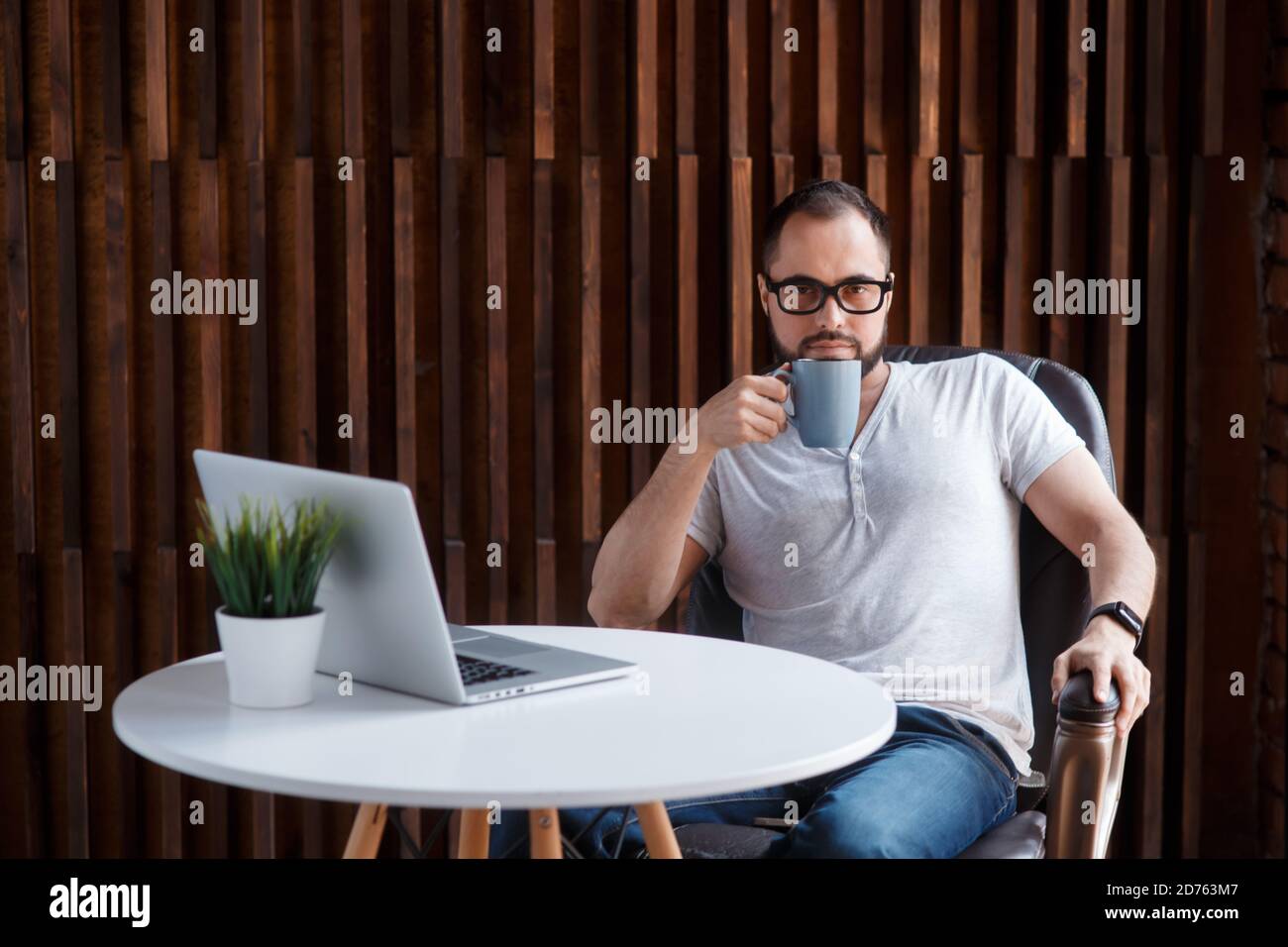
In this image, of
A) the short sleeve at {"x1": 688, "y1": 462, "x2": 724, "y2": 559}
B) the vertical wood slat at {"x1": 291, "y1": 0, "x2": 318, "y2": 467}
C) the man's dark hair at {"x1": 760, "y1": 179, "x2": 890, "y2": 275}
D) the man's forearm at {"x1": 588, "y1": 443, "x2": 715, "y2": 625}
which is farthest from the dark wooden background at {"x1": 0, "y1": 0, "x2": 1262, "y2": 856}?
the man's forearm at {"x1": 588, "y1": 443, "x2": 715, "y2": 625}

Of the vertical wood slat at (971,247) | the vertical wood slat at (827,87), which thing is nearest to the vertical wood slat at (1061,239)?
the vertical wood slat at (971,247)

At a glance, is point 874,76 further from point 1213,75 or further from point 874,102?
point 1213,75

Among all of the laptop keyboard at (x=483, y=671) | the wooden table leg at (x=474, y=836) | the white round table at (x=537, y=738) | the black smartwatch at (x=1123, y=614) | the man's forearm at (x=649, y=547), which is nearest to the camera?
the white round table at (x=537, y=738)

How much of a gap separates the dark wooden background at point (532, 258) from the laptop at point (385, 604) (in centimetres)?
134

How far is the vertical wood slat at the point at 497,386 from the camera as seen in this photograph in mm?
2889

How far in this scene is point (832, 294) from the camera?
2.24 meters

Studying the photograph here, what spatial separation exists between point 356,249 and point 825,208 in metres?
1.10

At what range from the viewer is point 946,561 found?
7.06 ft

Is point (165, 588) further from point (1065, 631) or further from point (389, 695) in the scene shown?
point (1065, 631)

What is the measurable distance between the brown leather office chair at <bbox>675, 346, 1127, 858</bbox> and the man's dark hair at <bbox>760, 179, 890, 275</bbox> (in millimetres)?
242

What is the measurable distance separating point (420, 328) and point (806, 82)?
101 centimetres

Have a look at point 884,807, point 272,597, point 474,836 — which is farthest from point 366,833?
point 884,807

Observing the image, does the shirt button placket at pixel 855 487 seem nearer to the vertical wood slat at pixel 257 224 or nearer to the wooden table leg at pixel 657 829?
the wooden table leg at pixel 657 829
